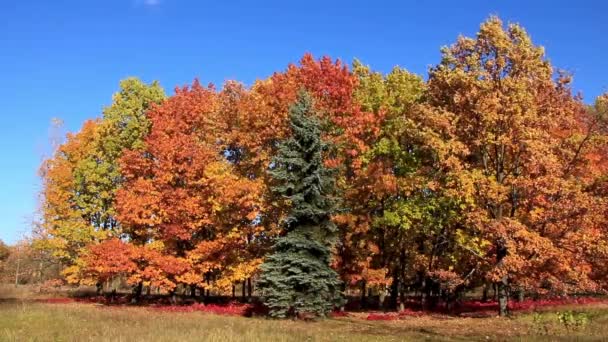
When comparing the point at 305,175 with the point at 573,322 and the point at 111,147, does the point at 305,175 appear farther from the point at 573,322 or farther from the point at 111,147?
the point at 111,147

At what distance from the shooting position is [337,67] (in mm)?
32625

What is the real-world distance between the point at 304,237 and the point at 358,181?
6.80 metres

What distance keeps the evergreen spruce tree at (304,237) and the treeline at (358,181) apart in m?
0.13

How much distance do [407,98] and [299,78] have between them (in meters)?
7.05

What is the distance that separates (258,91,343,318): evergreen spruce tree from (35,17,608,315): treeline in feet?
0.41

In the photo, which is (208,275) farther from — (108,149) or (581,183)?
(581,183)

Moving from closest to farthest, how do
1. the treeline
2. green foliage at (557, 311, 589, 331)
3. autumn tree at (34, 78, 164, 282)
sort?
green foliage at (557, 311, 589, 331) < the treeline < autumn tree at (34, 78, 164, 282)

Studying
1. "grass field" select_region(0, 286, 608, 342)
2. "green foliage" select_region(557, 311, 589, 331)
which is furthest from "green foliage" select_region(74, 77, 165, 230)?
"green foliage" select_region(557, 311, 589, 331)

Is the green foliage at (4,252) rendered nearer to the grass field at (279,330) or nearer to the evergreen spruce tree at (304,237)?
the grass field at (279,330)

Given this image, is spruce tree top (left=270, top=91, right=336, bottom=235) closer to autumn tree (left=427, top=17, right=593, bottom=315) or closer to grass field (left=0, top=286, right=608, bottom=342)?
grass field (left=0, top=286, right=608, bottom=342)

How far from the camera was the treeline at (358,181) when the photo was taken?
25.6 metres

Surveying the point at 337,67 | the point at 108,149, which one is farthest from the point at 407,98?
the point at 108,149

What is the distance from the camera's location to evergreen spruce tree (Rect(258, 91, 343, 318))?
84.6 feet

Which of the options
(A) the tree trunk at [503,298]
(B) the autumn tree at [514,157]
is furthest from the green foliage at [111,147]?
(A) the tree trunk at [503,298]
